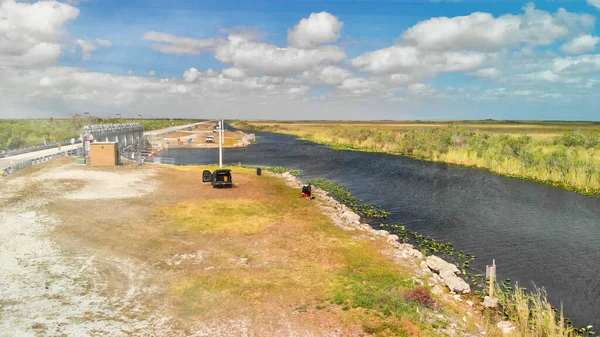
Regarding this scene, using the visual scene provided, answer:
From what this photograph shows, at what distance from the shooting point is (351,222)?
28656 mm

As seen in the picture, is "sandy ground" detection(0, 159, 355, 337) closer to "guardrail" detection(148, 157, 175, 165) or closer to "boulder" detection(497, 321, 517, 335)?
"boulder" detection(497, 321, 517, 335)

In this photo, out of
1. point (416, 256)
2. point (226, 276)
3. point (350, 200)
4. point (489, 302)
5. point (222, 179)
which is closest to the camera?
point (489, 302)

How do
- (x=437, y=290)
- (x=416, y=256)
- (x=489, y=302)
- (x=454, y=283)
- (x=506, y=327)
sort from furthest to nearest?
(x=416, y=256) → (x=454, y=283) → (x=437, y=290) → (x=489, y=302) → (x=506, y=327)

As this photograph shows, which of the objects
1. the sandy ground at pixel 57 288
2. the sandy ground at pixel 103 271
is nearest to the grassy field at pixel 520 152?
the sandy ground at pixel 103 271

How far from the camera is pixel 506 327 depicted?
47.6ft

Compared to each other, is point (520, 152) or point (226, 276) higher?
point (520, 152)

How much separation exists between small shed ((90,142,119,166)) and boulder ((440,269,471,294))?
1810 inches

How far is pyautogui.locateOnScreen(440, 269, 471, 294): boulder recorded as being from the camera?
1766 centimetres

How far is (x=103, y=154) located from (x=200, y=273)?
127ft

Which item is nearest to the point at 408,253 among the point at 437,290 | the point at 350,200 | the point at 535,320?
the point at 437,290

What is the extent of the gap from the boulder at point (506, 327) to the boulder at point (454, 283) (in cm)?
282

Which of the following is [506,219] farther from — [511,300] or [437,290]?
[437,290]

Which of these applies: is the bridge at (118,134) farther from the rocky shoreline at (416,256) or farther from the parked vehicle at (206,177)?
the rocky shoreline at (416,256)

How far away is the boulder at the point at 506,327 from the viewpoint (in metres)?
14.1
